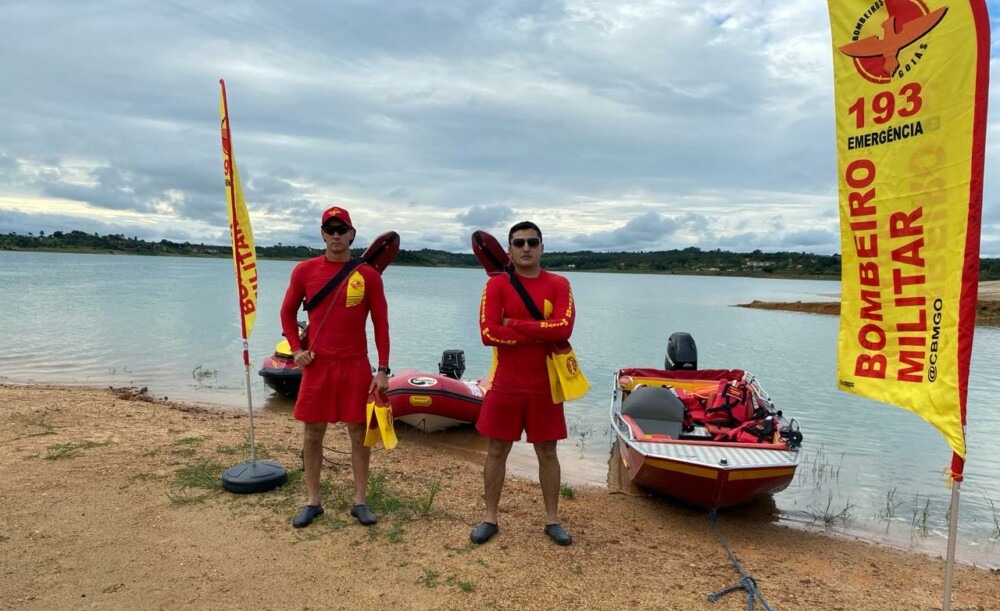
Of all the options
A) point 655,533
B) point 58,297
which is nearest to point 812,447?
point 655,533

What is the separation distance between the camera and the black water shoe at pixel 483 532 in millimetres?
4133

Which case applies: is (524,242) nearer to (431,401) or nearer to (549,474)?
(549,474)

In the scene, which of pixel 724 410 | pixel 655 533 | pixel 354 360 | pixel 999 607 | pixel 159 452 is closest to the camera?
pixel 999 607

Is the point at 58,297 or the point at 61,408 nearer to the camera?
the point at 61,408

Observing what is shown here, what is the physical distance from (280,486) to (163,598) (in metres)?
1.66

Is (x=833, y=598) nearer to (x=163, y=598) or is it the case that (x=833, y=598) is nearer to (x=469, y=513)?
(x=469, y=513)

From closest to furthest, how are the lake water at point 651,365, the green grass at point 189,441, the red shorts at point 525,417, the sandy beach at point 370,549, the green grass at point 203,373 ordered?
1. the sandy beach at point 370,549
2. the red shorts at point 525,417
3. the green grass at point 189,441
4. the lake water at point 651,365
5. the green grass at point 203,373

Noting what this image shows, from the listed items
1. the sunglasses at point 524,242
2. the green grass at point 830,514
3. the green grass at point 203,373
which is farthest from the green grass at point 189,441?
the green grass at point 203,373

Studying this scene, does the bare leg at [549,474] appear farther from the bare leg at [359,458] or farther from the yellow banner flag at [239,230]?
the yellow banner flag at [239,230]

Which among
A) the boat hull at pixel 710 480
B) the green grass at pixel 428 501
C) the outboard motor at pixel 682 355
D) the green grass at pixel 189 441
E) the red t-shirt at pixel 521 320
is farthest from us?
the outboard motor at pixel 682 355

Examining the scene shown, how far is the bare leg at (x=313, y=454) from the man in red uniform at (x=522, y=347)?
3.81 feet

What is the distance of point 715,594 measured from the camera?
3666mm

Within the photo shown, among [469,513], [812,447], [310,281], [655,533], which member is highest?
[310,281]

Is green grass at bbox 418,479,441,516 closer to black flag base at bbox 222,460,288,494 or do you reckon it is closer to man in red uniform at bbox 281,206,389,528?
man in red uniform at bbox 281,206,389,528
